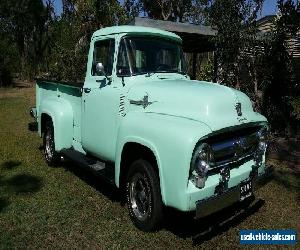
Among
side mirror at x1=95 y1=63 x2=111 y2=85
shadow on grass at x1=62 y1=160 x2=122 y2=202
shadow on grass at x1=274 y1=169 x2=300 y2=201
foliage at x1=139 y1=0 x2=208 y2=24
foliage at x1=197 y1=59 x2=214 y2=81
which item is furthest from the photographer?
foliage at x1=139 y1=0 x2=208 y2=24

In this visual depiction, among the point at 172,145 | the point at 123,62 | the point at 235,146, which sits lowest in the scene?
the point at 235,146

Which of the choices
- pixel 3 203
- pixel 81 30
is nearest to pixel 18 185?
pixel 3 203

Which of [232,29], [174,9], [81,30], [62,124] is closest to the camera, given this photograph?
[62,124]

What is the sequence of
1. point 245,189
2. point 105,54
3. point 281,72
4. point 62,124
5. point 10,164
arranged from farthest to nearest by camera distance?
1. point 281,72
2. point 10,164
3. point 62,124
4. point 105,54
5. point 245,189

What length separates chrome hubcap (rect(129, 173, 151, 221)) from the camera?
5.01m

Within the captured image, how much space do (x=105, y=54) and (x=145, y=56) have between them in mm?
693

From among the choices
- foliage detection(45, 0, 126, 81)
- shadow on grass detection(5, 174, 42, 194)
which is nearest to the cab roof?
shadow on grass detection(5, 174, 42, 194)

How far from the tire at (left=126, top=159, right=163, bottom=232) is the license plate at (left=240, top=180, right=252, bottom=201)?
97cm

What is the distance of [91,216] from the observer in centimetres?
565

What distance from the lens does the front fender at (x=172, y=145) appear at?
4.27 m

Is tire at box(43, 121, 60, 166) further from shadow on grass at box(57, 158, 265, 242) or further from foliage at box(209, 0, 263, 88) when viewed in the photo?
foliage at box(209, 0, 263, 88)

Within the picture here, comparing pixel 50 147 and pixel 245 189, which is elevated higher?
pixel 245 189

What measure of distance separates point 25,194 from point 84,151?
1136mm

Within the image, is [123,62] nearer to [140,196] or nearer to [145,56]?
[145,56]
